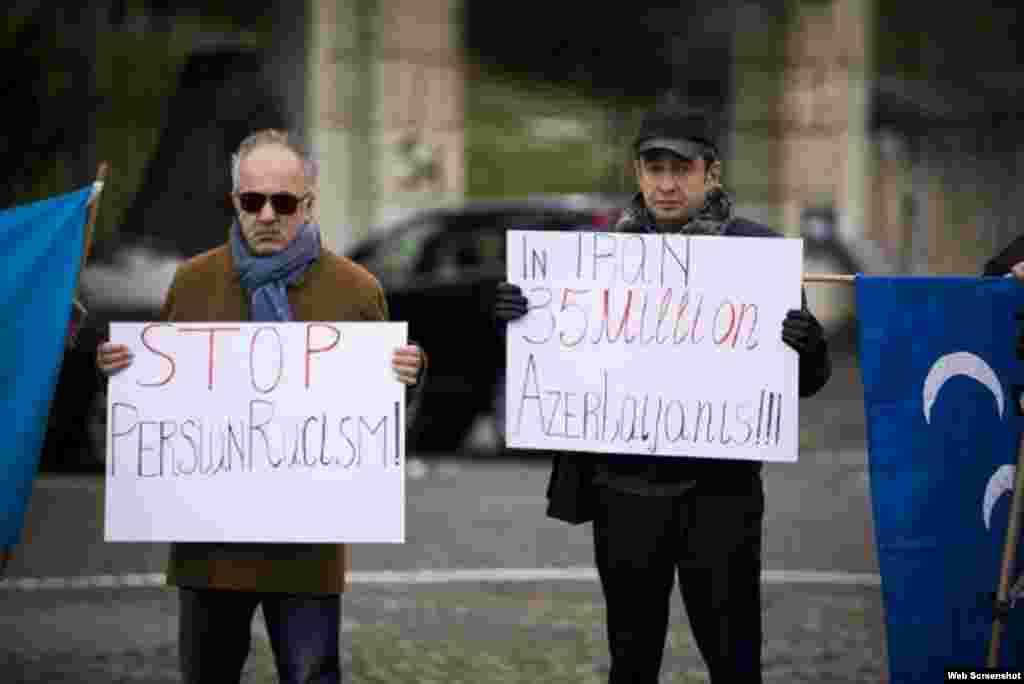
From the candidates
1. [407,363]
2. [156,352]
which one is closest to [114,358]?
[156,352]

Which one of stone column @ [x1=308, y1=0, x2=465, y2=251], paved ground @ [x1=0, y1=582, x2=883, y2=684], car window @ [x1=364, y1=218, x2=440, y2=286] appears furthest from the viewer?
stone column @ [x1=308, y1=0, x2=465, y2=251]

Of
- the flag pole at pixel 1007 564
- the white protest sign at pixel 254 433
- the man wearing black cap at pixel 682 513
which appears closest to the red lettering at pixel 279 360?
the white protest sign at pixel 254 433

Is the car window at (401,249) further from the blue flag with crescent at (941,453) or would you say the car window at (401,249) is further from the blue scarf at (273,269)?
the blue scarf at (273,269)

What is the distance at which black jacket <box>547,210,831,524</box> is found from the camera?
19.2 ft

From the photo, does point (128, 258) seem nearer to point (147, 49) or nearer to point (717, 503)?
point (147, 49)

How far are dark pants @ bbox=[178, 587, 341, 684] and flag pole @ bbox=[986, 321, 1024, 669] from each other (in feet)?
5.48

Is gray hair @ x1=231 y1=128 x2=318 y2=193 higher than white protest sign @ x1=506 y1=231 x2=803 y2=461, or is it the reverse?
gray hair @ x1=231 y1=128 x2=318 y2=193

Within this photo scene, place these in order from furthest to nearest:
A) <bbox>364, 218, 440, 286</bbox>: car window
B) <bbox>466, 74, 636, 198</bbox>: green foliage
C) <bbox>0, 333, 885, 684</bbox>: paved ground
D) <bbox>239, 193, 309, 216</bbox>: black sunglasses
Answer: <bbox>466, 74, 636, 198</bbox>: green foliage
<bbox>364, 218, 440, 286</bbox>: car window
<bbox>0, 333, 885, 684</bbox>: paved ground
<bbox>239, 193, 309, 216</bbox>: black sunglasses

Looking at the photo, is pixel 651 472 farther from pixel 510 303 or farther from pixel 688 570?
pixel 510 303

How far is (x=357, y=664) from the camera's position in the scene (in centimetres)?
838

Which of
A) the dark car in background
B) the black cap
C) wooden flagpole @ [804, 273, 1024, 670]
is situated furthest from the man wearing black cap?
the dark car in background

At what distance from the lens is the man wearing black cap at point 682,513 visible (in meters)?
5.75

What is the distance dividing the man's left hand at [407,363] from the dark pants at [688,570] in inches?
22.2

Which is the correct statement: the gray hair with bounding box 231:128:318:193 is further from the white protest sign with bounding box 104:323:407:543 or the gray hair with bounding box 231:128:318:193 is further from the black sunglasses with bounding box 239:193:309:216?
the white protest sign with bounding box 104:323:407:543
